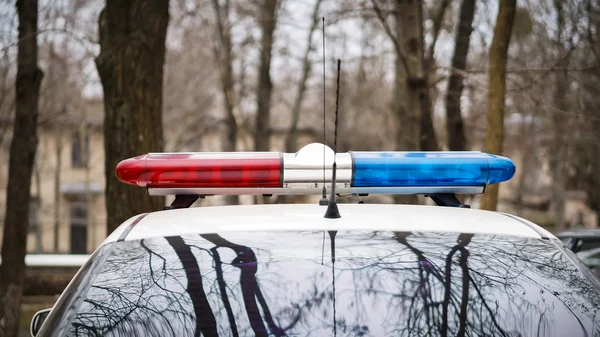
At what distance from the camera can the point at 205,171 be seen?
9.59ft

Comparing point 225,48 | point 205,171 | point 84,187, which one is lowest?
point 84,187

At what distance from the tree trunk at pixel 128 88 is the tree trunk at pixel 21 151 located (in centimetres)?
196

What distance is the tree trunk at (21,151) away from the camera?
27.2 feet

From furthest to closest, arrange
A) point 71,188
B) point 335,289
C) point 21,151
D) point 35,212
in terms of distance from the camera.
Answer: point 71,188 → point 35,212 → point 21,151 → point 335,289

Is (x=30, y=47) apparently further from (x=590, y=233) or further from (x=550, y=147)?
(x=550, y=147)

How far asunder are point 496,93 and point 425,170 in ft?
13.6

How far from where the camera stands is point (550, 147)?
29234mm

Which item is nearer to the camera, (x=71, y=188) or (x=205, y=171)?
(x=205, y=171)

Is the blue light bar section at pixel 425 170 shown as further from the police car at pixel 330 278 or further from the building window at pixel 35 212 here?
the building window at pixel 35 212

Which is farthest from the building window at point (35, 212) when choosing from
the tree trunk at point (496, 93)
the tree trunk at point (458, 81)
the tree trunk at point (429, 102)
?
the tree trunk at point (496, 93)

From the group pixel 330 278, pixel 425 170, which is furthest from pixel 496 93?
pixel 330 278

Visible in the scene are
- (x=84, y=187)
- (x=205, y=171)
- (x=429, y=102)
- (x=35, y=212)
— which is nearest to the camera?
(x=205, y=171)

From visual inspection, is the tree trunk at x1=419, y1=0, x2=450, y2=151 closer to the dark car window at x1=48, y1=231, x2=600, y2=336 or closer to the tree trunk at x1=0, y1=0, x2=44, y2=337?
the tree trunk at x1=0, y1=0, x2=44, y2=337

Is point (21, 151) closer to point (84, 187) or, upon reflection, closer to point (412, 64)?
point (412, 64)
